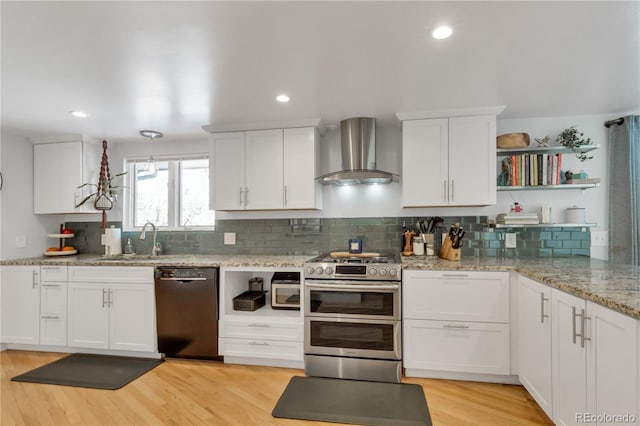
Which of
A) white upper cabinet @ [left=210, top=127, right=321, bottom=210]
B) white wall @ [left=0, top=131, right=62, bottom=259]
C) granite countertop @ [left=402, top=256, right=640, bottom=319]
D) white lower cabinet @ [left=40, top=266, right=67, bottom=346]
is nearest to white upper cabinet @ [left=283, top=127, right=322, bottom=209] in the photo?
white upper cabinet @ [left=210, top=127, right=321, bottom=210]

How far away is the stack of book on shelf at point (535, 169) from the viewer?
9.45 feet

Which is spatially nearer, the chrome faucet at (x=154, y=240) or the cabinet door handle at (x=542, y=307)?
the cabinet door handle at (x=542, y=307)

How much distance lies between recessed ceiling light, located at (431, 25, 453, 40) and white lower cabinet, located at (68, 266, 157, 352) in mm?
2945

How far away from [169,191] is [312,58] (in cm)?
267

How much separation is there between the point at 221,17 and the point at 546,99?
254 cm

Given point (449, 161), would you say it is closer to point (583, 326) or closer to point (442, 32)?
point (442, 32)

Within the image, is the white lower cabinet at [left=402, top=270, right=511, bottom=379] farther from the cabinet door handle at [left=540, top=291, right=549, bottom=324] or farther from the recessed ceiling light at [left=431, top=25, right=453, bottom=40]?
the recessed ceiling light at [left=431, top=25, right=453, bottom=40]

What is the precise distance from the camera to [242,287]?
10.8 feet

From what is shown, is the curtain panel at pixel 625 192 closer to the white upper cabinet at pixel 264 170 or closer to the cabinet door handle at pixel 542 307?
the cabinet door handle at pixel 542 307

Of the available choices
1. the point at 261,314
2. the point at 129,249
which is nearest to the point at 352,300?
the point at 261,314

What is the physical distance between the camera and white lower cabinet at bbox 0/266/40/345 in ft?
10.5

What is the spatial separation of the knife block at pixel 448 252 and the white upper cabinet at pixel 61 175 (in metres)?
3.83

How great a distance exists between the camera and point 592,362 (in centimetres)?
145

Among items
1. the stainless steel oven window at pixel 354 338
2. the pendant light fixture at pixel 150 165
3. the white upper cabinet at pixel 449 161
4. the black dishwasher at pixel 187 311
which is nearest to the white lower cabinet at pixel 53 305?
the black dishwasher at pixel 187 311
